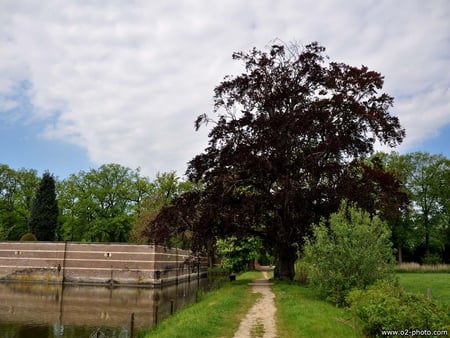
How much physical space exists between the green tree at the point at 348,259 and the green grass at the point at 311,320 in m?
0.85

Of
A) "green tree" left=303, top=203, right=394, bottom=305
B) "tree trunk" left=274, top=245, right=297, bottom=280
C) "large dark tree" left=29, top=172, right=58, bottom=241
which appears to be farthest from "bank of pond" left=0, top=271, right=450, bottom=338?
"large dark tree" left=29, top=172, right=58, bottom=241

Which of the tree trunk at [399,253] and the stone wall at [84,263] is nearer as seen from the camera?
the stone wall at [84,263]

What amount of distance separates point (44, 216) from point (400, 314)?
56002mm

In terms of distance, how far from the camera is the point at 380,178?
25562mm

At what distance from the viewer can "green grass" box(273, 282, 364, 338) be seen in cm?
1098

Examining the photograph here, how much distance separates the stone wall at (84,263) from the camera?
42.3 metres

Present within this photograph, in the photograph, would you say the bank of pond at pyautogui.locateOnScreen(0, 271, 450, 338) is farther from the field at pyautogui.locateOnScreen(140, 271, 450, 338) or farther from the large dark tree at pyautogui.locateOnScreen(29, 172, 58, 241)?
the large dark tree at pyautogui.locateOnScreen(29, 172, 58, 241)

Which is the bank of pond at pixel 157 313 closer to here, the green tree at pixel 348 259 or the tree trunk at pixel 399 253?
the green tree at pixel 348 259

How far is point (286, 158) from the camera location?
2516 cm

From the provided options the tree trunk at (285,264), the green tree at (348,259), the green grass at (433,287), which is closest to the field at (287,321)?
the green tree at (348,259)

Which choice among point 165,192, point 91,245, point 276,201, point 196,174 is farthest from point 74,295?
point 165,192

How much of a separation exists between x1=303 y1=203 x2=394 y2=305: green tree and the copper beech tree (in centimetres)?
555

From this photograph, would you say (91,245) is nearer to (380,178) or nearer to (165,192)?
(165,192)

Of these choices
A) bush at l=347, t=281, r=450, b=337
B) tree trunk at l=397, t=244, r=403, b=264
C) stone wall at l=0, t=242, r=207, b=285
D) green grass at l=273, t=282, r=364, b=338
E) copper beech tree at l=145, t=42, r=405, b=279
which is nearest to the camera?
bush at l=347, t=281, r=450, b=337
